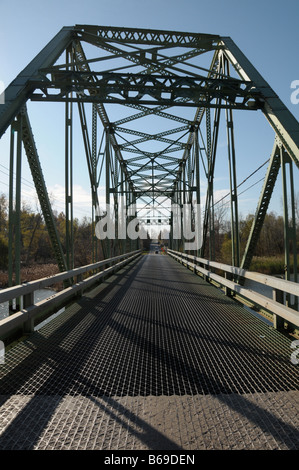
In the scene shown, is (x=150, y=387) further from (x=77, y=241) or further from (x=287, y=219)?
(x=77, y=241)

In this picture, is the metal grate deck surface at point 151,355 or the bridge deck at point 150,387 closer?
the bridge deck at point 150,387

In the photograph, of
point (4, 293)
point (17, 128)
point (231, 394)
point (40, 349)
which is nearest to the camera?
point (231, 394)

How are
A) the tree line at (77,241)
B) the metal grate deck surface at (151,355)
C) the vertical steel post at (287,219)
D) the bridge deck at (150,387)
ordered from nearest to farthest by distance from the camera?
the bridge deck at (150,387) → the metal grate deck surface at (151,355) → the vertical steel post at (287,219) → the tree line at (77,241)

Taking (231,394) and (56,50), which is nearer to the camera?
(231,394)

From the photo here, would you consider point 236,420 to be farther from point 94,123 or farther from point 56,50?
point 94,123

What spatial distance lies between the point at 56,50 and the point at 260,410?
822 centimetres

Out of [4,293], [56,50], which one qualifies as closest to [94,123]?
[56,50]

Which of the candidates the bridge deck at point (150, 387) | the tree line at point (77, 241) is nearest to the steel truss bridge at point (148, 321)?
the bridge deck at point (150, 387)

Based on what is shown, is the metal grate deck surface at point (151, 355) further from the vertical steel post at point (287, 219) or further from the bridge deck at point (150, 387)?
the vertical steel post at point (287, 219)

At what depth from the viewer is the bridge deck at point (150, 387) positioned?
1.79 meters

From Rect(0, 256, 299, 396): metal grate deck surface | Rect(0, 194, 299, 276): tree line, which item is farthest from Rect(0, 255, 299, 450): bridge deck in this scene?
Rect(0, 194, 299, 276): tree line

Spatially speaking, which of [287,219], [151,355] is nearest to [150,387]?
[151,355]

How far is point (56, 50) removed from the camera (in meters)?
7.30
